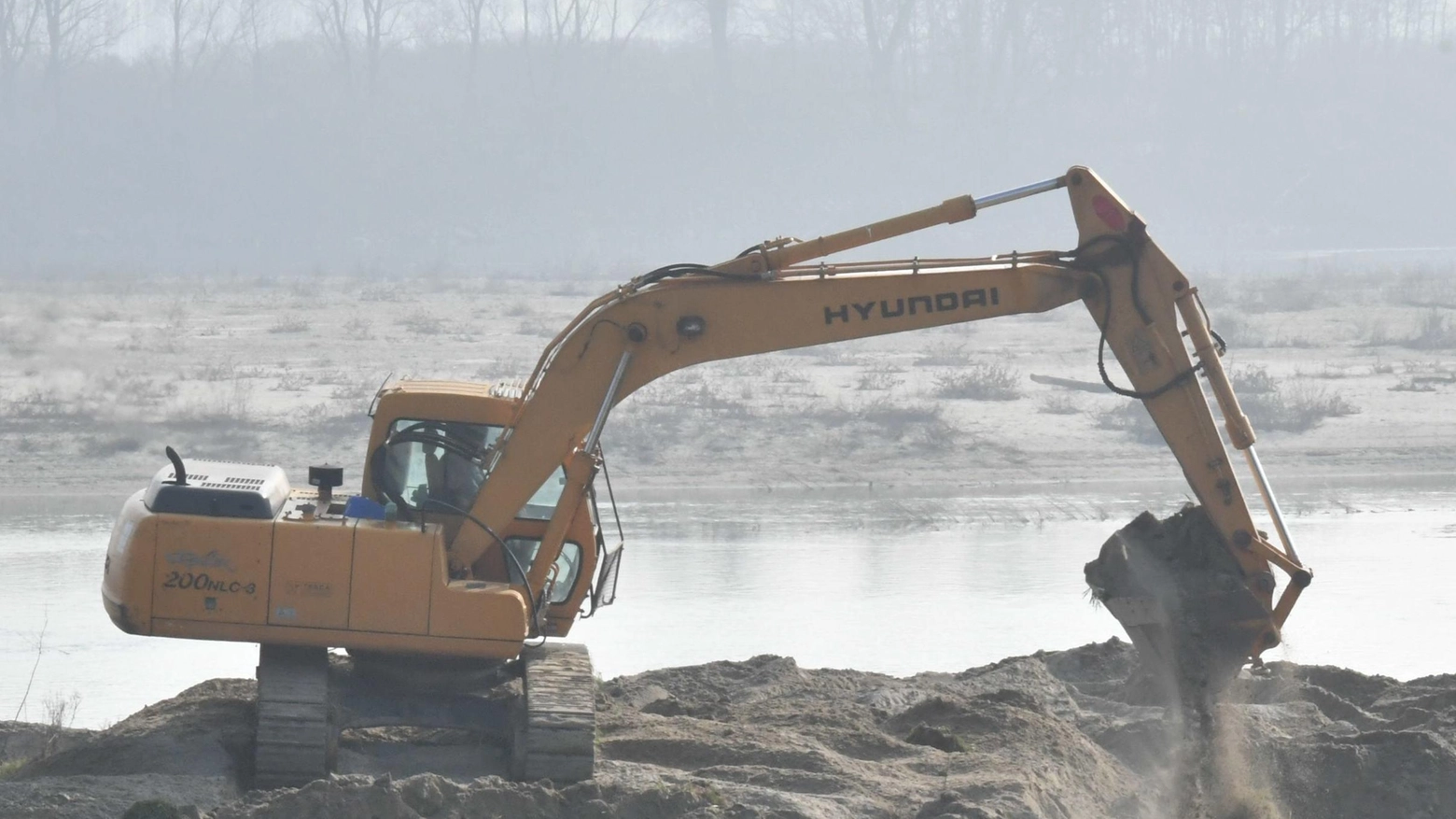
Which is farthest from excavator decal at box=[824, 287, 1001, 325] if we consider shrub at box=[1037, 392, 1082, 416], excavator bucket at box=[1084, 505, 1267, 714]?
shrub at box=[1037, 392, 1082, 416]

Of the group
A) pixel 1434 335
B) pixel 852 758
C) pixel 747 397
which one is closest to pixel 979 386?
pixel 747 397

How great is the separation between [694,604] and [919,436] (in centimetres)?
868

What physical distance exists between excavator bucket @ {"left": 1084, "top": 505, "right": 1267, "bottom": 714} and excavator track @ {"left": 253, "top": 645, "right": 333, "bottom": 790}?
4199 millimetres

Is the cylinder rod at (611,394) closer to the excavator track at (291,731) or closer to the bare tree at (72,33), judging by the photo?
the excavator track at (291,731)

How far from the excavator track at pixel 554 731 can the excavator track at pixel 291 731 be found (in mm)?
992

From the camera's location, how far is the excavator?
30.6ft

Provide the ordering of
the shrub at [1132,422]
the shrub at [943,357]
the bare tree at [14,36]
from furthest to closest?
the bare tree at [14,36] → the shrub at [943,357] → the shrub at [1132,422]

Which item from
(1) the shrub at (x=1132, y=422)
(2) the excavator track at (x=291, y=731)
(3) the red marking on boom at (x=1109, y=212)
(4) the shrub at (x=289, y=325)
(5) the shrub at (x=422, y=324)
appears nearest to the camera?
(2) the excavator track at (x=291, y=731)

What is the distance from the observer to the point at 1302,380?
2741 centimetres

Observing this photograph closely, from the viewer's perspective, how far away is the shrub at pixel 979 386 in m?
25.8

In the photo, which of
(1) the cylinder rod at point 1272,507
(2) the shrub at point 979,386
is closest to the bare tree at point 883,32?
(2) the shrub at point 979,386

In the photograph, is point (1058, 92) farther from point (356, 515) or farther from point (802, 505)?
point (356, 515)

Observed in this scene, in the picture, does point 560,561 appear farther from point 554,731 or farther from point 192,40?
point 192,40

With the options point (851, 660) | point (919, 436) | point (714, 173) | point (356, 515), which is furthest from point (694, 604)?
point (714, 173)
